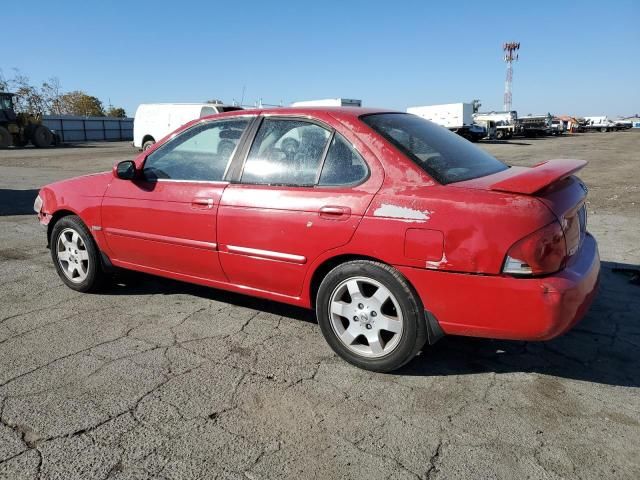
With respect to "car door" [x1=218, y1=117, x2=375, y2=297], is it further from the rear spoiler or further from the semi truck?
the semi truck

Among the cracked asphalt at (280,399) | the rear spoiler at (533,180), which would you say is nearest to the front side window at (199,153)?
the cracked asphalt at (280,399)

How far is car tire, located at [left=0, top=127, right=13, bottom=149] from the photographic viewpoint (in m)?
26.9

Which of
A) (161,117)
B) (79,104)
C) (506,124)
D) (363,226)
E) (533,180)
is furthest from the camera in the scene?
(79,104)

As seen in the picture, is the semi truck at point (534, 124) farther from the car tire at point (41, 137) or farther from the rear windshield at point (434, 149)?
the rear windshield at point (434, 149)

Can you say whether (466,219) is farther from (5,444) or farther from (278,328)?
(5,444)

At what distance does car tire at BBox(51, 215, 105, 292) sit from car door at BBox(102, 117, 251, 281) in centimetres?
27

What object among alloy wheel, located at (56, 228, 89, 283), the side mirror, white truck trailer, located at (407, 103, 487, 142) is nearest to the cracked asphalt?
alloy wheel, located at (56, 228, 89, 283)

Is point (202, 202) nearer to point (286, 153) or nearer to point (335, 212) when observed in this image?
point (286, 153)

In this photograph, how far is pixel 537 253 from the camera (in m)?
2.52

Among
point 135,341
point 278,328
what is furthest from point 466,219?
point 135,341

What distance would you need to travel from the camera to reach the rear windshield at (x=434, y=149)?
9.73 feet

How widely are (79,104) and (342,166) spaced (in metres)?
71.1

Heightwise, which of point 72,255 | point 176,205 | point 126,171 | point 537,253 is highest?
point 126,171

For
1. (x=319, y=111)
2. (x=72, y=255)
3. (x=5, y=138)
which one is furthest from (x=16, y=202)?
(x=5, y=138)
